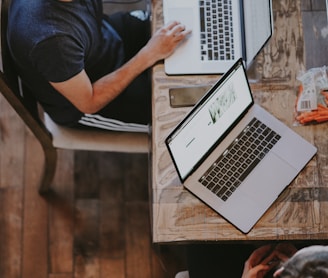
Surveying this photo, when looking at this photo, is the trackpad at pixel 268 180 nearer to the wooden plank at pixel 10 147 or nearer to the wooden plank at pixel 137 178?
the wooden plank at pixel 137 178

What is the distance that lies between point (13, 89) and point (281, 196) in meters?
0.77

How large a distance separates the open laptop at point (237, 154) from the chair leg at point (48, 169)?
0.63m

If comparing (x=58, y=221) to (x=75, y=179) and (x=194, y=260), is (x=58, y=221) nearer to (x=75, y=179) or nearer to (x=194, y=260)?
(x=75, y=179)

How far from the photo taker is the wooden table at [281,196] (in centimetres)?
144

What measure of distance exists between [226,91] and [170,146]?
212 mm

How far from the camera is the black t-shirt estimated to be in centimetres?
147

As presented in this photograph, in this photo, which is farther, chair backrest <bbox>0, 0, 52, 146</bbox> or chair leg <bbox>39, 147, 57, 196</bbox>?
chair leg <bbox>39, 147, 57, 196</bbox>

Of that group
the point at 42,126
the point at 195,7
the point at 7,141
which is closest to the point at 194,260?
the point at 42,126

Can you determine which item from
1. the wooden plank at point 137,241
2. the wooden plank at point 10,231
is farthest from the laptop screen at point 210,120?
the wooden plank at point 10,231

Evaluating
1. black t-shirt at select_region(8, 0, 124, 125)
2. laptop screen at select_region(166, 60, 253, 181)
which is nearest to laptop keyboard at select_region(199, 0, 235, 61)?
laptop screen at select_region(166, 60, 253, 181)

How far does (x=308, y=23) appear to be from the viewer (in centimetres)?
168

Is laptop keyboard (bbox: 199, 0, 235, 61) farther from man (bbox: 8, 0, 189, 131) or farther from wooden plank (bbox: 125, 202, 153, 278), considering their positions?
wooden plank (bbox: 125, 202, 153, 278)

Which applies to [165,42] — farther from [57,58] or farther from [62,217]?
[62,217]

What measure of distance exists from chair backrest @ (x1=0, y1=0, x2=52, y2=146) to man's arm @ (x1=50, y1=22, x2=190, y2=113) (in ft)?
0.40
